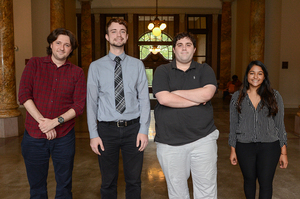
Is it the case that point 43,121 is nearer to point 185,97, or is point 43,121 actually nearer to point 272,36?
point 185,97

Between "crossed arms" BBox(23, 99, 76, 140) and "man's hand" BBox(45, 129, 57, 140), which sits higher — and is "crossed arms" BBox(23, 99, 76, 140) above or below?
above

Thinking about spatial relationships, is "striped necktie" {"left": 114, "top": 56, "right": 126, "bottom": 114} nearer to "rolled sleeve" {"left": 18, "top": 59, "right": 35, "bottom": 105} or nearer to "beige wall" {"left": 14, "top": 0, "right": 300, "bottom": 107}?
"rolled sleeve" {"left": 18, "top": 59, "right": 35, "bottom": 105}

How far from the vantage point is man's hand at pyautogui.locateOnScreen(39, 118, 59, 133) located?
2293 millimetres

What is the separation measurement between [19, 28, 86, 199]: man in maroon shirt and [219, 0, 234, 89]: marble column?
13.7 m

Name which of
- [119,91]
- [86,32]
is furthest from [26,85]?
[86,32]

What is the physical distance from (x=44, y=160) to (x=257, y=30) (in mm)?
8847

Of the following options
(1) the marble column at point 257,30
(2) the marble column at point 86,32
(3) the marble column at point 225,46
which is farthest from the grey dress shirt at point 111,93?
(3) the marble column at point 225,46

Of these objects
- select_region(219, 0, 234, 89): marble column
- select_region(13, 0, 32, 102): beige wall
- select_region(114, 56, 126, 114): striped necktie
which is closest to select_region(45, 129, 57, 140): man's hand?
select_region(114, 56, 126, 114): striped necktie

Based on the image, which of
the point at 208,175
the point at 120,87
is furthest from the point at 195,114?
the point at 120,87

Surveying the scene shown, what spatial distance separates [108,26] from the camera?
2.40m

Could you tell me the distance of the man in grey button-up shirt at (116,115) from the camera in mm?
2375

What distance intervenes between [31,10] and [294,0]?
33.7 feet

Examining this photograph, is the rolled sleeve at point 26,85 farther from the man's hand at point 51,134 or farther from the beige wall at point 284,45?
the beige wall at point 284,45

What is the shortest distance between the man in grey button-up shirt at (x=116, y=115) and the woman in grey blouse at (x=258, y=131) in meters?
0.86
